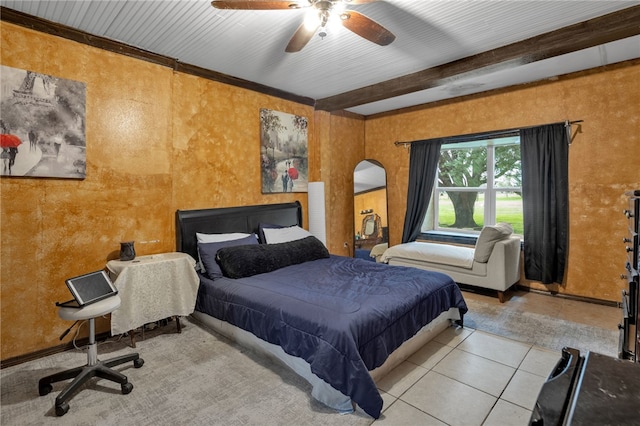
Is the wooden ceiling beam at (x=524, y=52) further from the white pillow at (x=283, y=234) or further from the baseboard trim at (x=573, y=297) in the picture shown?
the baseboard trim at (x=573, y=297)

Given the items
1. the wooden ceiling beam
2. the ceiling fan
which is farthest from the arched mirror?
the ceiling fan

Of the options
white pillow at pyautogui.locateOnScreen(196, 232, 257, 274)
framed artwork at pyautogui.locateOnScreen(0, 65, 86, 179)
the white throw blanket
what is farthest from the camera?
the white throw blanket

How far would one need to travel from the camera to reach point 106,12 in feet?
8.29

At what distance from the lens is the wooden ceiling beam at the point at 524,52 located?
2.57 m

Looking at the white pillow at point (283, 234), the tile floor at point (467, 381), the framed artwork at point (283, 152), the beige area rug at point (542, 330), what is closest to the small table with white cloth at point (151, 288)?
the white pillow at point (283, 234)

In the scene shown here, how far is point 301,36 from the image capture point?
242 cm

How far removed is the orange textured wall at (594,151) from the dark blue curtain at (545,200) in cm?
10

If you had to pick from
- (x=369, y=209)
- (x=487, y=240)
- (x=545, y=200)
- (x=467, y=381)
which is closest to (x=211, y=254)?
(x=467, y=381)

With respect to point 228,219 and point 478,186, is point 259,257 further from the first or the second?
point 478,186

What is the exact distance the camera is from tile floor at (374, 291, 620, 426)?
1923 mm

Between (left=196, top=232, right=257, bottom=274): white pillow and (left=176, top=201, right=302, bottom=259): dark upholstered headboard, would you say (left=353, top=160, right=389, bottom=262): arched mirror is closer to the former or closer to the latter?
(left=176, top=201, right=302, bottom=259): dark upholstered headboard

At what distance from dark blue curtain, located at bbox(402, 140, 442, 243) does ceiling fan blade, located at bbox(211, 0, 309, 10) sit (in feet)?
11.6

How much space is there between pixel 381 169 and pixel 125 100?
12.7ft

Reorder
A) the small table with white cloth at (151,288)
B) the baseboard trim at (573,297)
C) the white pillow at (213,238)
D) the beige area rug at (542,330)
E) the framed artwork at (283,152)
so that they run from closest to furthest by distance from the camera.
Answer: the small table with white cloth at (151,288) → the beige area rug at (542,330) → the white pillow at (213,238) → the baseboard trim at (573,297) → the framed artwork at (283,152)
